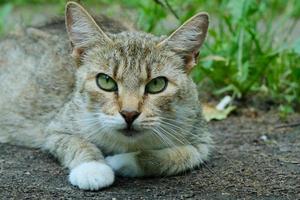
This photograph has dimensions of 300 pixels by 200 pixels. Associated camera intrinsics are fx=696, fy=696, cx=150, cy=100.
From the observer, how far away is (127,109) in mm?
3904

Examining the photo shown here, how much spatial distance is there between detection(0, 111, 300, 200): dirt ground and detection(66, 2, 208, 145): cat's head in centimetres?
35

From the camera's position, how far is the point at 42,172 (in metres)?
4.40

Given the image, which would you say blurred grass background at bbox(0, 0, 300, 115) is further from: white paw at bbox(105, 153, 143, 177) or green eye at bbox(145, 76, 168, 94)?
white paw at bbox(105, 153, 143, 177)

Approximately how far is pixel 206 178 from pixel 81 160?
80 cm

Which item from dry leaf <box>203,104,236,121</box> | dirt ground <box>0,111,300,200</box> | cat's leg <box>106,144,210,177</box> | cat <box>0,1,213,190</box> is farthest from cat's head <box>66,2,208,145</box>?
dry leaf <box>203,104,236,121</box>

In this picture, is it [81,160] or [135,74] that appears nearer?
[135,74]

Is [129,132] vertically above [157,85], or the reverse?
[157,85]

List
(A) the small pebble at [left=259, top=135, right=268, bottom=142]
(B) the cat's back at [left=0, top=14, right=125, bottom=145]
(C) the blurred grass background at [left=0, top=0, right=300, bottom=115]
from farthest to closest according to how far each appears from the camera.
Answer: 1. (C) the blurred grass background at [left=0, top=0, right=300, bottom=115]
2. (A) the small pebble at [left=259, top=135, right=268, bottom=142]
3. (B) the cat's back at [left=0, top=14, right=125, bottom=145]

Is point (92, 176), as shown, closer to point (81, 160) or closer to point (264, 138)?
point (81, 160)

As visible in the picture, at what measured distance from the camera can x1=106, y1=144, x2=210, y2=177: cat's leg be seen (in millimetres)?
4324

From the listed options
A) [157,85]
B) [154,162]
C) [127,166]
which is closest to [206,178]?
[154,162]

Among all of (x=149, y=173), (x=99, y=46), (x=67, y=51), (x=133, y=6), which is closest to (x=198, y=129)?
(x=149, y=173)

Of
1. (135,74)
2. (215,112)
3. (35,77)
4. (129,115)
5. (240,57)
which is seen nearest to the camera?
(129,115)

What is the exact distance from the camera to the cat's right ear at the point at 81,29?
14.4ft
